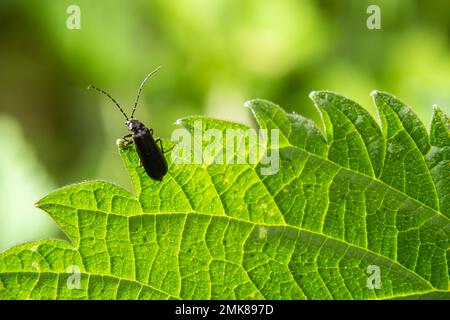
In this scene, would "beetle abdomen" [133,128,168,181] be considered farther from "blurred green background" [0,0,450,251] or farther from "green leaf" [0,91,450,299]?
"blurred green background" [0,0,450,251]

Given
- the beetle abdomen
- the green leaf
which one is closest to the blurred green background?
the beetle abdomen

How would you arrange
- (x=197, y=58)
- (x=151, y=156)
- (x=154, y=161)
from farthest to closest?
(x=197, y=58), (x=151, y=156), (x=154, y=161)

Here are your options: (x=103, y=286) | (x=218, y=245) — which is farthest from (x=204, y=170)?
(x=103, y=286)

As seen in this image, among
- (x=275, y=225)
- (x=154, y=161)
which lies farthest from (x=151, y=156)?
(x=275, y=225)

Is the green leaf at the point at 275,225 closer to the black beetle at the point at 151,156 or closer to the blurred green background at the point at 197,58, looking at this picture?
the black beetle at the point at 151,156

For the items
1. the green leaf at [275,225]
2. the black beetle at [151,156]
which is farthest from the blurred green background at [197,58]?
the green leaf at [275,225]

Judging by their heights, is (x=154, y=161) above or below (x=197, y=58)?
below

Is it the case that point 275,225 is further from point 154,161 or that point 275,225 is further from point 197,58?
point 197,58
